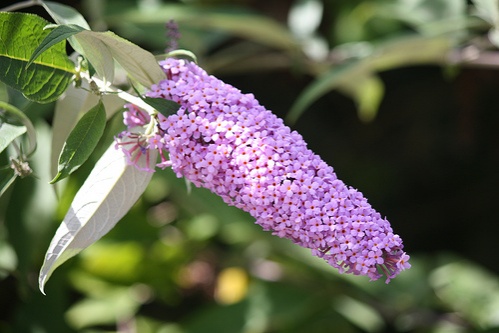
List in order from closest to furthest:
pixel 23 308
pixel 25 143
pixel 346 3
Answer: pixel 25 143 < pixel 23 308 < pixel 346 3

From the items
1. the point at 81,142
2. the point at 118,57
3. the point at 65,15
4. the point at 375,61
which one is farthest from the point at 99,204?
the point at 375,61

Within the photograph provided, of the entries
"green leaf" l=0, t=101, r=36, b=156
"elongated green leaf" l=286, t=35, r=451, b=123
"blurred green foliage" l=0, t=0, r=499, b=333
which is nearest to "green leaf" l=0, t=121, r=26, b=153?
"green leaf" l=0, t=101, r=36, b=156

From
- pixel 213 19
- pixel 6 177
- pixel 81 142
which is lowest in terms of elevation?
pixel 6 177

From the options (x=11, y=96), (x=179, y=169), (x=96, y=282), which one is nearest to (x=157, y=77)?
(x=179, y=169)

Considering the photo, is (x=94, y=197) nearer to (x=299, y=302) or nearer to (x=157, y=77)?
(x=157, y=77)

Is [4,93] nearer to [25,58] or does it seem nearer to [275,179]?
[25,58]
